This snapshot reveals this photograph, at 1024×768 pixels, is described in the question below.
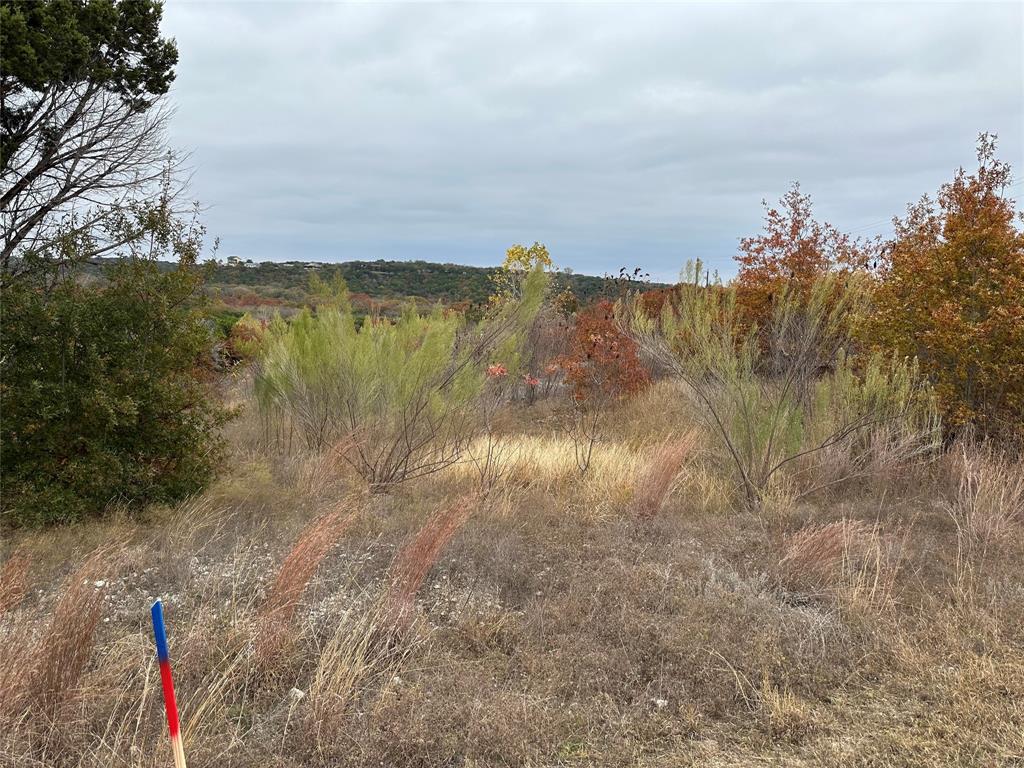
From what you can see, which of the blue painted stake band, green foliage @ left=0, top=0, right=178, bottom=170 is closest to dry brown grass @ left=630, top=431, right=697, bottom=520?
the blue painted stake band

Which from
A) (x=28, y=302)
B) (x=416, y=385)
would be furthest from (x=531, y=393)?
(x=28, y=302)

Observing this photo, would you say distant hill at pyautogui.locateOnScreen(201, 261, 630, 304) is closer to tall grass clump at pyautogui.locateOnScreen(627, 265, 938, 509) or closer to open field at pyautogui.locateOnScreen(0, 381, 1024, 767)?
tall grass clump at pyautogui.locateOnScreen(627, 265, 938, 509)

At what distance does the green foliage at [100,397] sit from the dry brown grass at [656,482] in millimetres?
3772

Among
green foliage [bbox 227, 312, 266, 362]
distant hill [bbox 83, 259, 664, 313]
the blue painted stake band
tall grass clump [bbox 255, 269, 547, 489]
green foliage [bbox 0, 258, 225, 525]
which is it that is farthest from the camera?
distant hill [bbox 83, 259, 664, 313]

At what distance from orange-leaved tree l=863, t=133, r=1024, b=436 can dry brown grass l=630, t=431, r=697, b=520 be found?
2834 mm

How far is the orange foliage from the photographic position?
11492 millimetres

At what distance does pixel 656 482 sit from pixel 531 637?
2618mm

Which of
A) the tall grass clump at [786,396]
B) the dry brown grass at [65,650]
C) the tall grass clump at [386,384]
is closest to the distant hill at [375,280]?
the tall grass clump at [386,384]

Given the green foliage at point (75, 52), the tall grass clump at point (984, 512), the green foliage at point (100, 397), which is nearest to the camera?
the tall grass clump at point (984, 512)

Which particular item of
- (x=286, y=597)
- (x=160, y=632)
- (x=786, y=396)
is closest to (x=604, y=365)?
(x=786, y=396)

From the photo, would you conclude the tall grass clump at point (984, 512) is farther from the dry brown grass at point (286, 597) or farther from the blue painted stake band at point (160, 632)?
the blue painted stake band at point (160, 632)

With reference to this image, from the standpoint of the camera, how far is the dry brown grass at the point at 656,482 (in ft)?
18.8

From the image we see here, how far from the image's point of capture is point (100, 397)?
207 inches

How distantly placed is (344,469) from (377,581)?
3.12 metres
